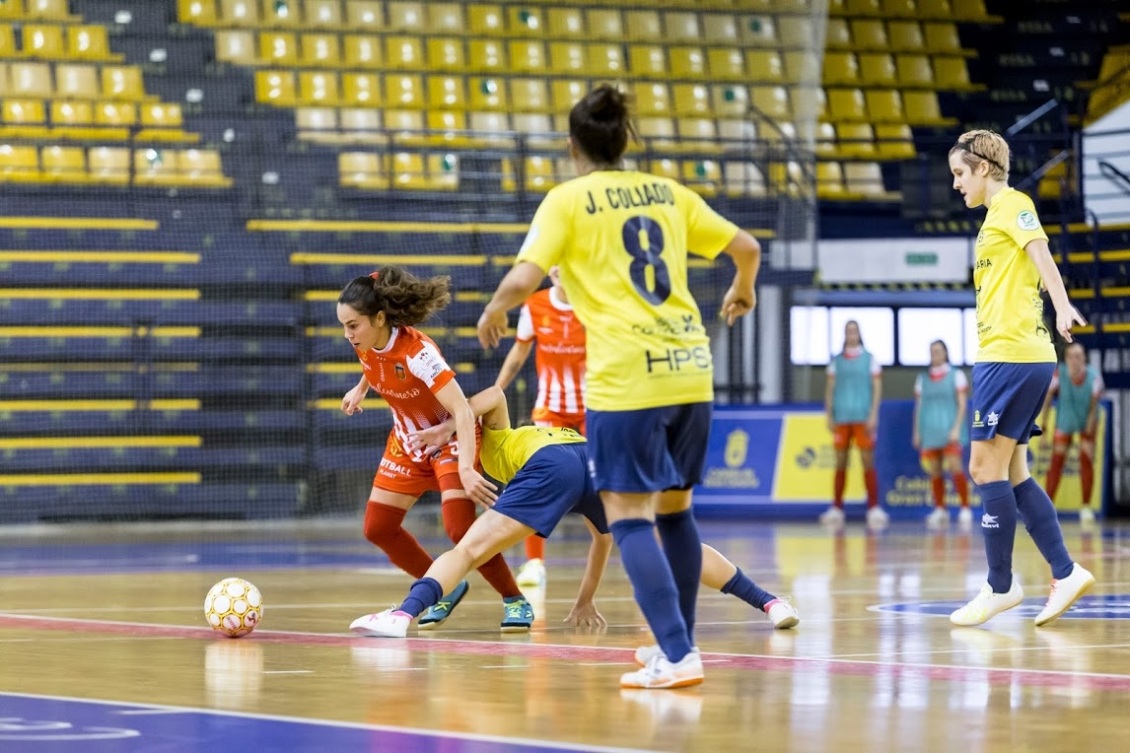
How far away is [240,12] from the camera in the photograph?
20359 mm

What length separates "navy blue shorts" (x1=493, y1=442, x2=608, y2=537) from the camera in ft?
21.2

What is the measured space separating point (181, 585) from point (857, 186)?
14.2 meters

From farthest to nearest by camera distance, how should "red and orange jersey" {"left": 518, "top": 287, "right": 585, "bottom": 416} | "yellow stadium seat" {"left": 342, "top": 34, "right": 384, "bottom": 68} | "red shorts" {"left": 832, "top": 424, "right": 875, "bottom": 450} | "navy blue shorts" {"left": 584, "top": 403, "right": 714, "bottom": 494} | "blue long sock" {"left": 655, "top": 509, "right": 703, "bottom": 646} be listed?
"yellow stadium seat" {"left": 342, "top": 34, "right": 384, "bottom": 68} → "red shorts" {"left": 832, "top": 424, "right": 875, "bottom": 450} → "red and orange jersey" {"left": 518, "top": 287, "right": 585, "bottom": 416} → "blue long sock" {"left": 655, "top": 509, "right": 703, "bottom": 646} → "navy blue shorts" {"left": 584, "top": 403, "right": 714, "bottom": 494}

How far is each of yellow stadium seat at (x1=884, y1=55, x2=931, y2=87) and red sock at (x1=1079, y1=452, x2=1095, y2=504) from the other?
7.67 m

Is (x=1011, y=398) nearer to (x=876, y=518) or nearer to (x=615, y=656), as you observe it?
(x=615, y=656)

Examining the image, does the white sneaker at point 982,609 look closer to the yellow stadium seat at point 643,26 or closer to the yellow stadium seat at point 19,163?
the yellow stadium seat at point 19,163

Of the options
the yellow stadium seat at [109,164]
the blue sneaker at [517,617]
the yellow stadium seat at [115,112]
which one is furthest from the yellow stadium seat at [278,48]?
the blue sneaker at [517,617]

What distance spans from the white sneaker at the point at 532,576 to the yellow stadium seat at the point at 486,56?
1249cm

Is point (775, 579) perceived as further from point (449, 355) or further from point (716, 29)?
point (716, 29)

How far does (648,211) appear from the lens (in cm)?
498

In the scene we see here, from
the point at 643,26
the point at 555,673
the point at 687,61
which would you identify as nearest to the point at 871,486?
the point at 687,61

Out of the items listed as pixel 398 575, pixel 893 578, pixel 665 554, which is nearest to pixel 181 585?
pixel 398 575

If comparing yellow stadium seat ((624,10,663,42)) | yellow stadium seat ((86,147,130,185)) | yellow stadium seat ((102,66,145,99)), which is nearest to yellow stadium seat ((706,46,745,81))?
yellow stadium seat ((624,10,663,42))

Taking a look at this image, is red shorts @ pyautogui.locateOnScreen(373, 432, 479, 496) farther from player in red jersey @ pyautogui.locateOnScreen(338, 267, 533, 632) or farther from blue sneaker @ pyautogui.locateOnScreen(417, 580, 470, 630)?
blue sneaker @ pyautogui.locateOnScreen(417, 580, 470, 630)
